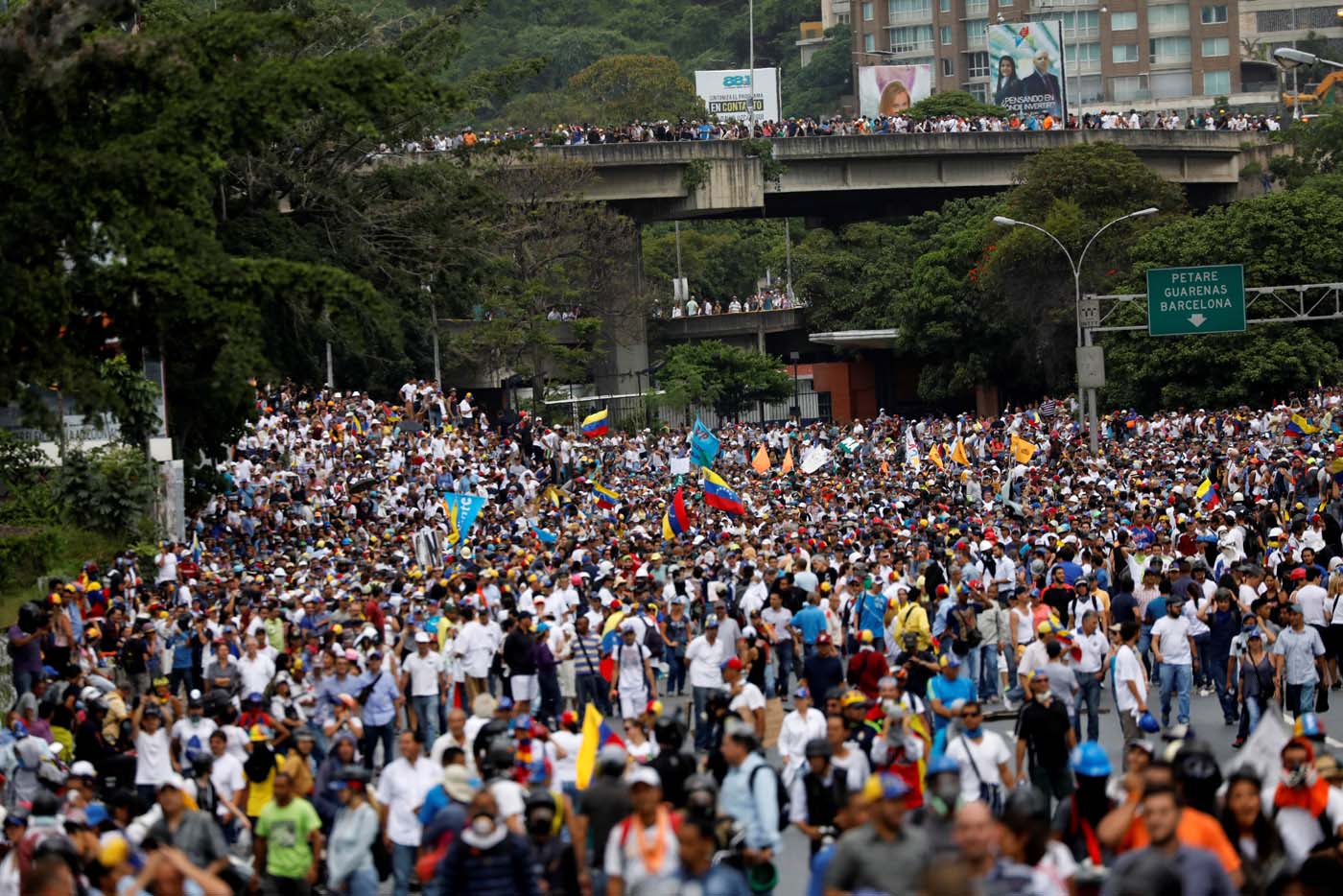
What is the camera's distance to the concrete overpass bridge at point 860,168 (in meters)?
69.5

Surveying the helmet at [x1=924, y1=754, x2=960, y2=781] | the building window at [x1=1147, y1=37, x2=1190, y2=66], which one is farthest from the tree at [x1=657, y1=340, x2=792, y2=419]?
the helmet at [x1=924, y1=754, x2=960, y2=781]

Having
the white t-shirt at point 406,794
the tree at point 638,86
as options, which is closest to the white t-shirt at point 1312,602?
the white t-shirt at point 406,794

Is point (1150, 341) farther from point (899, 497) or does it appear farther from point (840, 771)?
point (840, 771)

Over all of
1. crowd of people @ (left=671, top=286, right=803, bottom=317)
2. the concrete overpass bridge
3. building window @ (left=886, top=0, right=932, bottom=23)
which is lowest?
crowd of people @ (left=671, top=286, right=803, bottom=317)

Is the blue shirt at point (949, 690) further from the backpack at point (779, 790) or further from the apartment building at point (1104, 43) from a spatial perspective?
the apartment building at point (1104, 43)

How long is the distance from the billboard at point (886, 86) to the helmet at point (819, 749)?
104140mm

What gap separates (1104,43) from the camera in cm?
12912

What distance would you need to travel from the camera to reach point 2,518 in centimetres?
3219

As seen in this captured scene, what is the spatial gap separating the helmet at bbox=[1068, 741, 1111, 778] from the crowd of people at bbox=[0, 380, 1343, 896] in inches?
0.9

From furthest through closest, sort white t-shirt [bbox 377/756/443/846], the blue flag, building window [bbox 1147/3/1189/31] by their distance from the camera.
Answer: building window [bbox 1147/3/1189/31] < the blue flag < white t-shirt [bbox 377/756/443/846]

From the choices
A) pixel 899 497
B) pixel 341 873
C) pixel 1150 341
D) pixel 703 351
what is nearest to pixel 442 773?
pixel 341 873

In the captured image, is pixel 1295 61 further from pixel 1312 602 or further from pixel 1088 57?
pixel 1088 57

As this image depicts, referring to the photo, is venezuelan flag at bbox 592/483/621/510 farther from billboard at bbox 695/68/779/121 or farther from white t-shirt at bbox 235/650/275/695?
billboard at bbox 695/68/779/121

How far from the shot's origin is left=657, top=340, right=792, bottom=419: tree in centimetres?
7381
